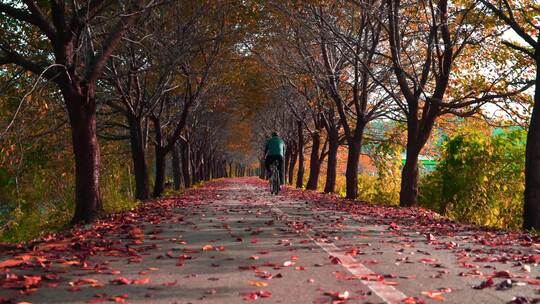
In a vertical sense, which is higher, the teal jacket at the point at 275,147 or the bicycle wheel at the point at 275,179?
the teal jacket at the point at 275,147

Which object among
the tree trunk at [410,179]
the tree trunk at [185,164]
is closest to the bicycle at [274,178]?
the tree trunk at [410,179]

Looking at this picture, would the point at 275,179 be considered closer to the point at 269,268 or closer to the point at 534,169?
the point at 534,169

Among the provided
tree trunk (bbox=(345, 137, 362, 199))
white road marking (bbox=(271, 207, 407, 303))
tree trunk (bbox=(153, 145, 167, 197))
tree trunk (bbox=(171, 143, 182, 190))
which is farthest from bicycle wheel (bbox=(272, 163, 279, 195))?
white road marking (bbox=(271, 207, 407, 303))

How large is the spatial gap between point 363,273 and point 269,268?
41.9 inches

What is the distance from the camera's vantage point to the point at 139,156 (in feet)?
69.4

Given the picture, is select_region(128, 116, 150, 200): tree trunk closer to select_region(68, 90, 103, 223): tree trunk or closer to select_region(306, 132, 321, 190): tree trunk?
select_region(68, 90, 103, 223): tree trunk

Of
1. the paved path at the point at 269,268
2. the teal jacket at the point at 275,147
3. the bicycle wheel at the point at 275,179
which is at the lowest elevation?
the paved path at the point at 269,268

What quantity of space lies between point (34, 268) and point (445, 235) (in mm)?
6725

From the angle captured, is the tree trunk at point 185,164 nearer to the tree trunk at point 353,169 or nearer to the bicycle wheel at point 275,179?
the bicycle wheel at point 275,179

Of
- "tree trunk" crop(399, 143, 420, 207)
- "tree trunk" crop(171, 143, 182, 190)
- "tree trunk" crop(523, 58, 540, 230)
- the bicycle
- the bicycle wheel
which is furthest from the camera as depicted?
"tree trunk" crop(171, 143, 182, 190)

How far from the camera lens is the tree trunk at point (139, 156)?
20.8 meters

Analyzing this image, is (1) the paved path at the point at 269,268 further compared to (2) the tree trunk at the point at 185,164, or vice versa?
(2) the tree trunk at the point at 185,164

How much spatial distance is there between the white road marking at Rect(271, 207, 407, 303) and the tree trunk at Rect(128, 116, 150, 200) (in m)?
13.3

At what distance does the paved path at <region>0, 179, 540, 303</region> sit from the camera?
5.12 m
